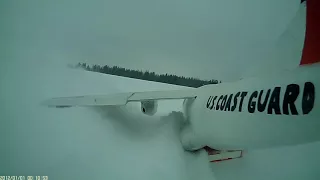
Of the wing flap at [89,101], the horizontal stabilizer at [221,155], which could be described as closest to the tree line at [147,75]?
the wing flap at [89,101]

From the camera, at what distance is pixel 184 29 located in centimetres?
138

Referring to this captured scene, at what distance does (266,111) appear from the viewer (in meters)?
0.73

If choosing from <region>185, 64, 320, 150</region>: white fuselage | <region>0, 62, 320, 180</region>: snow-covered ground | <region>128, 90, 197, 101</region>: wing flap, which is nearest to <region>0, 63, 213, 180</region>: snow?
<region>0, 62, 320, 180</region>: snow-covered ground

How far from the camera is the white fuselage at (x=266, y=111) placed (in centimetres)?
64

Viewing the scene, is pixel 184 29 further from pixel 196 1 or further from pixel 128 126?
pixel 128 126

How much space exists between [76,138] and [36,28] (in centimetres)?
51

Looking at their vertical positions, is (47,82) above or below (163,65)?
below

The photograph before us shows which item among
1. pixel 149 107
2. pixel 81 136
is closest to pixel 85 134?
pixel 81 136

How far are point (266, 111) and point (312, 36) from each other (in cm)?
30

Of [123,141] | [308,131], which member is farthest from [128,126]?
[308,131]

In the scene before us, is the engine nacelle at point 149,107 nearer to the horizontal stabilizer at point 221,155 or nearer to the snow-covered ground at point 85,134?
the snow-covered ground at point 85,134

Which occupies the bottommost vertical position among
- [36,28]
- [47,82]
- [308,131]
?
[308,131]

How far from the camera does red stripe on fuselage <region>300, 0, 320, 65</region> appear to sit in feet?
2.52

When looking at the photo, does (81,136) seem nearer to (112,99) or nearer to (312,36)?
(112,99)
